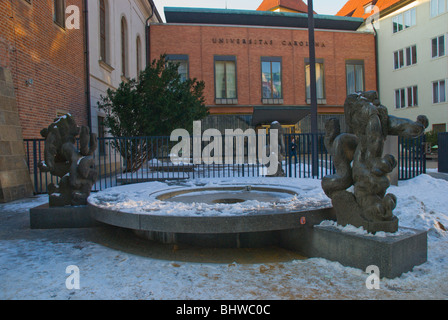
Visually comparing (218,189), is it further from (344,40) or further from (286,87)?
(344,40)

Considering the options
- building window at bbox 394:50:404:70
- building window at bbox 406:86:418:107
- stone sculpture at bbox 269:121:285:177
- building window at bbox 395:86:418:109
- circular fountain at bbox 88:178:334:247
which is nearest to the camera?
circular fountain at bbox 88:178:334:247

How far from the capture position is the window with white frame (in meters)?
27.9

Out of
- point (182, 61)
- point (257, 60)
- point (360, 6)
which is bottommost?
point (182, 61)

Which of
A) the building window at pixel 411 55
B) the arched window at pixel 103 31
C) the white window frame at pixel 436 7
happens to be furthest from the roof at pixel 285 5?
the arched window at pixel 103 31

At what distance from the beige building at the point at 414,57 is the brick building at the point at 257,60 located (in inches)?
111

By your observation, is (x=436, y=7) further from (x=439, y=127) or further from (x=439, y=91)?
(x=439, y=127)

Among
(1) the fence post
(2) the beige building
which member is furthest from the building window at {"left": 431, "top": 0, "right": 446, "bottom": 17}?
(1) the fence post

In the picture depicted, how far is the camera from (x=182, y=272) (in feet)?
11.8

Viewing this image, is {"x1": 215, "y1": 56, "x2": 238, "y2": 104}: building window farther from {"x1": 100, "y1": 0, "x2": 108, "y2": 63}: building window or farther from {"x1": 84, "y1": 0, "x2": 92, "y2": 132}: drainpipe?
{"x1": 84, "y1": 0, "x2": 92, "y2": 132}: drainpipe

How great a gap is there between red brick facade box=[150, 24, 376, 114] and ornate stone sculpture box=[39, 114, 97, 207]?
68.5 ft

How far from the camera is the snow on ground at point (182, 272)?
3053 millimetres

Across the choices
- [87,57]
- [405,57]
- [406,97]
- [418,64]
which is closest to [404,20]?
[405,57]

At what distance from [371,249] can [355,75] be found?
96.3 feet

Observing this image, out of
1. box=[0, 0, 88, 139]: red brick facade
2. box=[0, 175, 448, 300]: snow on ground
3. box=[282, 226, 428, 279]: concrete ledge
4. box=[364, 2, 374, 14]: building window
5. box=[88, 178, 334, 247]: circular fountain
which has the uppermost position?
box=[364, 2, 374, 14]: building window
